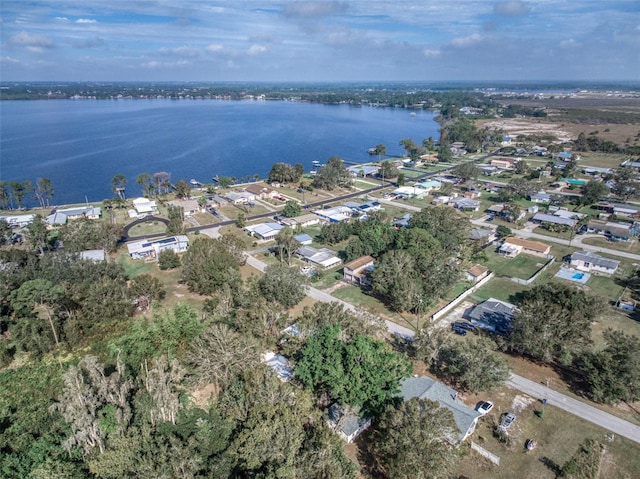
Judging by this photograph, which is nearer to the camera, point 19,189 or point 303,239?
point 303,239

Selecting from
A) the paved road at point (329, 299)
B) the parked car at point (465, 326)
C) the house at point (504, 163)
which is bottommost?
the paved road at point (329, 299)

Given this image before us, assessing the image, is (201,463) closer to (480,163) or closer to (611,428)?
(611,428)

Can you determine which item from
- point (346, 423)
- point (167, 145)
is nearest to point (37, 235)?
point (346, 423)

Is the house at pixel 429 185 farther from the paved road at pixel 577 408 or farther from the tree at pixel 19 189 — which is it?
the tree at pixel 19 189

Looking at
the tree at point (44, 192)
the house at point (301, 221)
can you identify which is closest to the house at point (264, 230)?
the house at point (301, 221)

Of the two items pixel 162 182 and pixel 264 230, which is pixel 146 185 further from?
pixel 264 230
